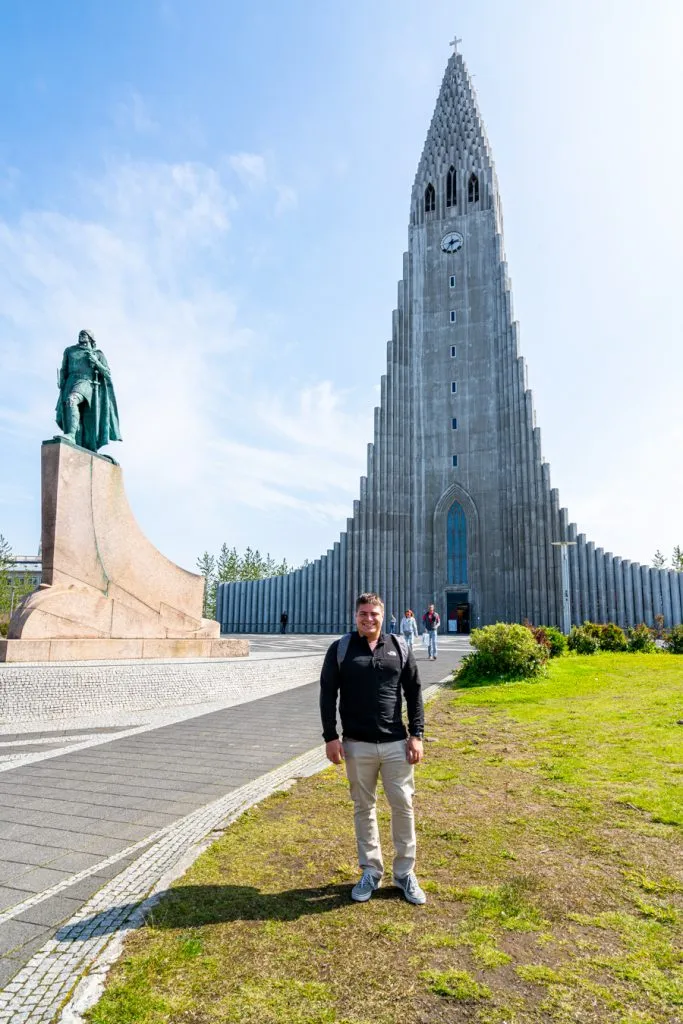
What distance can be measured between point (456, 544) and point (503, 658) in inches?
1220

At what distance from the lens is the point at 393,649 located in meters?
3.94

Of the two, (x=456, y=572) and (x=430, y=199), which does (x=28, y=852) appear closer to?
(x=456, y=572)

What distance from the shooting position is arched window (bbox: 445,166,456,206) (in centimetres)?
5016

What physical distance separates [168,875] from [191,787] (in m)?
2.25

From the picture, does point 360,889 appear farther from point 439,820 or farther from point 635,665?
point 635,665

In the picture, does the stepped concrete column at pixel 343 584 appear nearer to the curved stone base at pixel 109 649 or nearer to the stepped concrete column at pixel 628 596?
the stepped concrete column at pixel 628 596

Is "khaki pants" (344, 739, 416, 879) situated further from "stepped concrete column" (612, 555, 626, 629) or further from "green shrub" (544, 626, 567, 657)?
"stepped concrete column" (612, 555, 626, 629)

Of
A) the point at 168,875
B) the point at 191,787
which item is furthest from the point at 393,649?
the point at 191,787

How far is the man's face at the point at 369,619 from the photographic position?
3875 mm

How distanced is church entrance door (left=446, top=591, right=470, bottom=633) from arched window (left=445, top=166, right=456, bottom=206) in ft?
105

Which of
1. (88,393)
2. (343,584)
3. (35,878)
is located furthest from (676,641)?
(343,584)

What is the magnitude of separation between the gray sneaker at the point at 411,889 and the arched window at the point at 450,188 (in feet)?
179

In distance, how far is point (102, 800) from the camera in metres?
5.48

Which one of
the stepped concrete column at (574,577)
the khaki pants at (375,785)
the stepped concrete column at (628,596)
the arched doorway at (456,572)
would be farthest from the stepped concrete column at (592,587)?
the khaki pants at (375,785)
